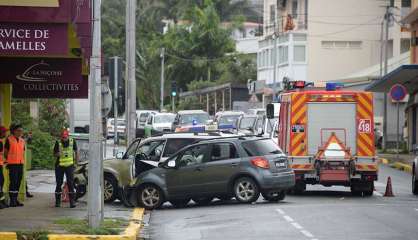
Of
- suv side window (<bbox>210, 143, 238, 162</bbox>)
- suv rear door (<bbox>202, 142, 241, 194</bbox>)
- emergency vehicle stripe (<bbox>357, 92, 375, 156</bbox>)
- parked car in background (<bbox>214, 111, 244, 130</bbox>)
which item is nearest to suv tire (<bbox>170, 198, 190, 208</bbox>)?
suv rear door (<bbox>202, 142, 241, 194</bbox>)

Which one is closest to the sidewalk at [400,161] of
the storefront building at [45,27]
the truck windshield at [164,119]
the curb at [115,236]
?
the truck windshield at [164,119]

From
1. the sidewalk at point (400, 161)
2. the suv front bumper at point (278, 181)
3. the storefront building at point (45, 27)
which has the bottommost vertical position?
the sidewalk at point (400, 161)

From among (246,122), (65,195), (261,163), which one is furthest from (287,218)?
(246,122)

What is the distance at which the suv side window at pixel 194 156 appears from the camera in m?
22.1

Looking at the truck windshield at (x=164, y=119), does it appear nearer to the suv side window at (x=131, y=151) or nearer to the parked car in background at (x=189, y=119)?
the parked car in background at (x=189, y=119)

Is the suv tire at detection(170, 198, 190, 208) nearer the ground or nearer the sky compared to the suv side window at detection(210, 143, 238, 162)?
nearer the ground

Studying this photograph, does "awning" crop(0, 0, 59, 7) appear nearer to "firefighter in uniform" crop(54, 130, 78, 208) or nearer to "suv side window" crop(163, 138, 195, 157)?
"firefighter in uniform" crop(54, 130, 78, 208)

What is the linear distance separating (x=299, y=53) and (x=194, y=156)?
4957cm

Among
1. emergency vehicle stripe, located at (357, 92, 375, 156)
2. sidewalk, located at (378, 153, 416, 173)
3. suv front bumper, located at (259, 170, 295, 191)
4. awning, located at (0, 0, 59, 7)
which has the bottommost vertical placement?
sidewalk, located at (378, 153, 416, 173)

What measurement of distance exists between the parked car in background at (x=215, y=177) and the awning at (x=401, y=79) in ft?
53.9

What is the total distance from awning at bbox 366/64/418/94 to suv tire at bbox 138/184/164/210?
17.6 m

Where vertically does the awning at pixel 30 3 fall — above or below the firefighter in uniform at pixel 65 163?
above

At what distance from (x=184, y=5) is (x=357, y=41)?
25.4 metres

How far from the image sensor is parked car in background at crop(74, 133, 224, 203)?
22734 millimetres
